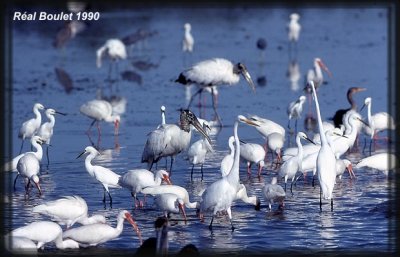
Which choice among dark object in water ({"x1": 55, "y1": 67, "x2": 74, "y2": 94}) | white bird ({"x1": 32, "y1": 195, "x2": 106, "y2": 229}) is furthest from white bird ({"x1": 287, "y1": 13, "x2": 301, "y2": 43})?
white bird ({"x1": 32, "y1": 195, "x2": 106, "y2": 229})

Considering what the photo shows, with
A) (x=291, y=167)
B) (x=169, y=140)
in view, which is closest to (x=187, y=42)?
(x=169, y=140)

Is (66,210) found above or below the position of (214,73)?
below

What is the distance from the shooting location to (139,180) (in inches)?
438

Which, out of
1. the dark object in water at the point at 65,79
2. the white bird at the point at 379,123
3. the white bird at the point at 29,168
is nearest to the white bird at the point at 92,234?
the white bird at the point at 29,168

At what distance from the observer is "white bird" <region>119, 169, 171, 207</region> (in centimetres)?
1114

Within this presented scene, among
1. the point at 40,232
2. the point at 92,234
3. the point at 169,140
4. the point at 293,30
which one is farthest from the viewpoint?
the point at 293,30

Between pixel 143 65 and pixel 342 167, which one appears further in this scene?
pixel 143 65

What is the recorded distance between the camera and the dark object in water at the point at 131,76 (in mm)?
21625

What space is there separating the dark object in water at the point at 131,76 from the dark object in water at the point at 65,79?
130 cm

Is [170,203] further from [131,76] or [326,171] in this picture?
[131,76]

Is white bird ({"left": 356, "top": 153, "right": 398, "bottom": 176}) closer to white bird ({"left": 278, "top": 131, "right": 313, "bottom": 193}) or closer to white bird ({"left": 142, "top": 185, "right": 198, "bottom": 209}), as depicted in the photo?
white bird ({"left": 278, "top": 131, "right": 313, "bottom": 193})

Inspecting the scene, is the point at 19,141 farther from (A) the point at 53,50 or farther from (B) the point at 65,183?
(A) the point at 53,50

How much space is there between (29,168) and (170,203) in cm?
220

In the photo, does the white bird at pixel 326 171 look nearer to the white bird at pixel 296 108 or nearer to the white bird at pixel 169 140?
the white bird at pixel 169 140
